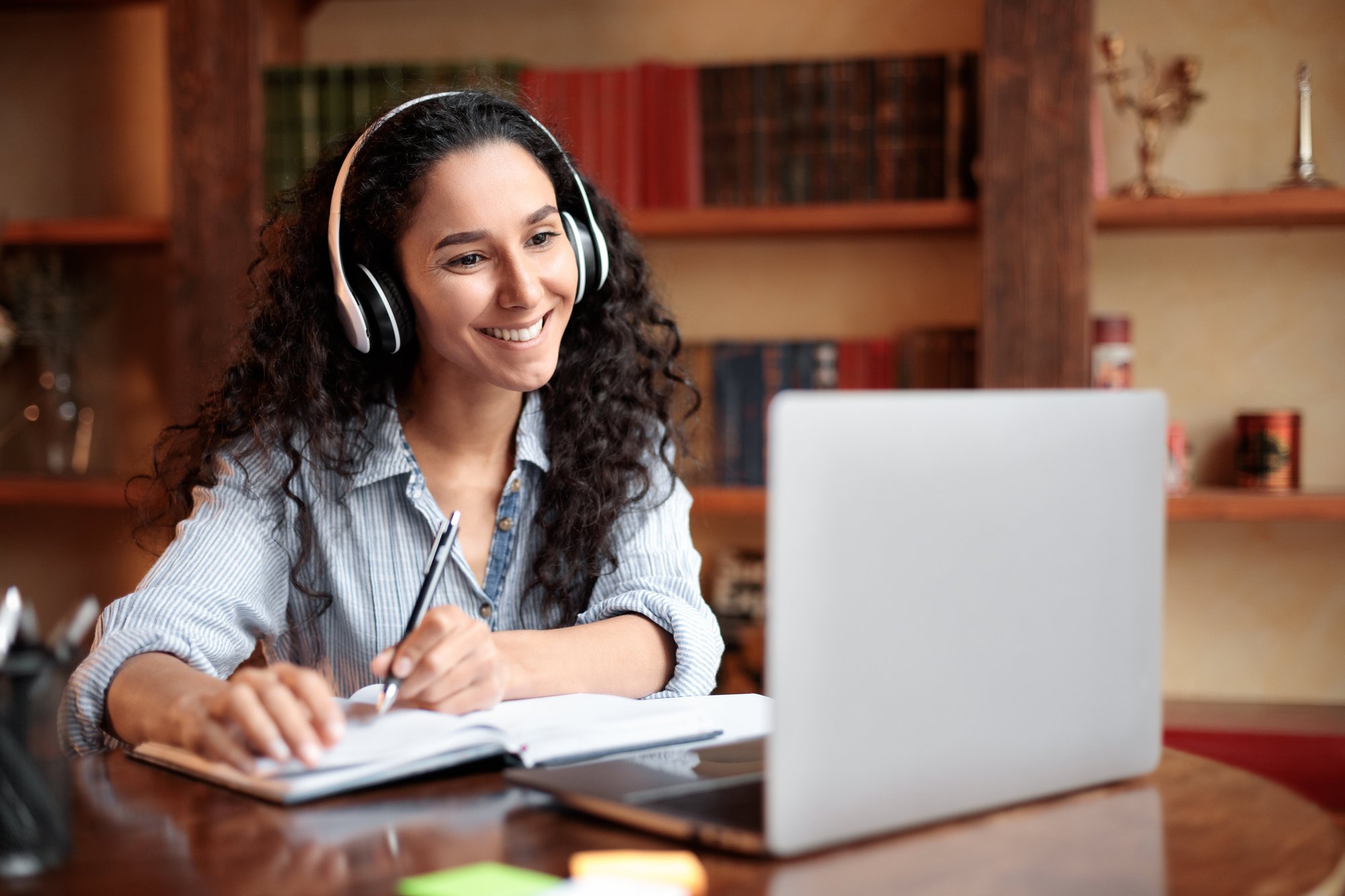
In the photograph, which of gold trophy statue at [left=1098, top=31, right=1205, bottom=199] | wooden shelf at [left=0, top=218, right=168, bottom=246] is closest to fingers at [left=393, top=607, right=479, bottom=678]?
gold trophy statue at [left=1098, top=31, right=1205, bottom=199]

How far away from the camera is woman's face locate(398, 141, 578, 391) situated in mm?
1380

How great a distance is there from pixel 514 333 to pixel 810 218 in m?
1.04

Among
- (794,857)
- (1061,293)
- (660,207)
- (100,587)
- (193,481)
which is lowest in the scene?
(100,587)

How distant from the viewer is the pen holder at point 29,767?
67 centimetres

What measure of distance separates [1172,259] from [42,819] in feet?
7.45

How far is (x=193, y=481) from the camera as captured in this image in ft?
4.65

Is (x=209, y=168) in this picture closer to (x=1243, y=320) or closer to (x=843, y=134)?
(x=843, y=134)

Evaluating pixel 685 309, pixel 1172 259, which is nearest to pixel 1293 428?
pixel 1172 259

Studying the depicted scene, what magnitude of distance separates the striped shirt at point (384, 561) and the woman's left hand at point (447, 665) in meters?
0.29

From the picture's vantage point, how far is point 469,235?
1.38 metres

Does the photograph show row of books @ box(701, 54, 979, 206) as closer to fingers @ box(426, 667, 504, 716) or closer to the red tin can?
the red tin can

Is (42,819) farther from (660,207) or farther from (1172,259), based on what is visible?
(1172,259)

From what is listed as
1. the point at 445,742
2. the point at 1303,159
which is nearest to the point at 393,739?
the point at 445,742

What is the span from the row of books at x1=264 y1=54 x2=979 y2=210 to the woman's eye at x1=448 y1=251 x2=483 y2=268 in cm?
95
